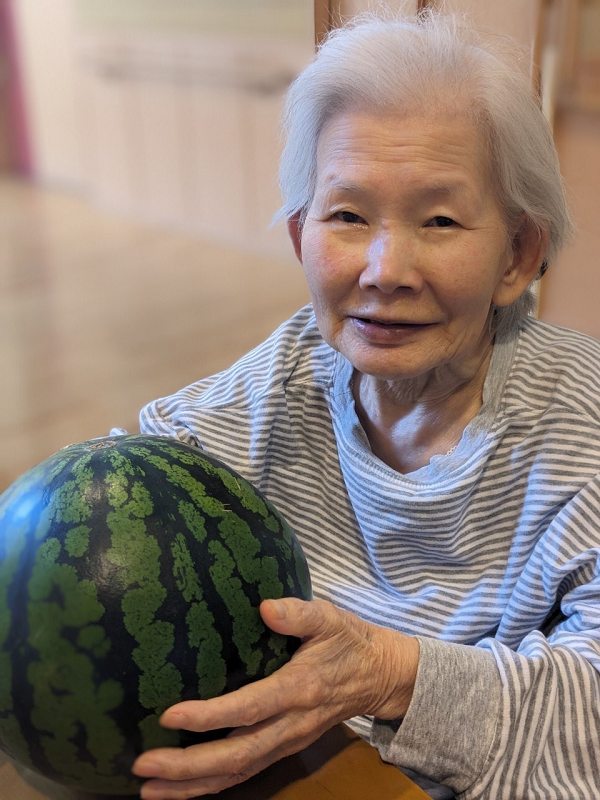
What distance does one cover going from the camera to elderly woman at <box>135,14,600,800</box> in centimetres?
104

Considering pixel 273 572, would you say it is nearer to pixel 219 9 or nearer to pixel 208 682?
pixel 208 682

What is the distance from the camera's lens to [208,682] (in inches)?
34.0

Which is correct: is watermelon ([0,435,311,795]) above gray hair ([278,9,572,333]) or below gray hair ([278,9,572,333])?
below

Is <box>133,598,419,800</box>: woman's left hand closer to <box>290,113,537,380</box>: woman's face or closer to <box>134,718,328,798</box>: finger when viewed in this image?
<box>134,718,328,798</box>: finger

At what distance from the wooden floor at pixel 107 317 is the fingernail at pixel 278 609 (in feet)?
7.37

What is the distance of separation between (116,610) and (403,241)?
63 cm

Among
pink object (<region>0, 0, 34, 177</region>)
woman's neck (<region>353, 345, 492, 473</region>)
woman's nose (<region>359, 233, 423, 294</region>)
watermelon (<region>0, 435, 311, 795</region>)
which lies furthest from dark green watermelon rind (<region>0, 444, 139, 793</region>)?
pink object (<region>0, 0, 34, 177</region>)

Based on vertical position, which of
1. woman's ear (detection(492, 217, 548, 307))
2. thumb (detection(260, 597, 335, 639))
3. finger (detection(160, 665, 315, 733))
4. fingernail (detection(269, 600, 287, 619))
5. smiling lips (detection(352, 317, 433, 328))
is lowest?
finger (detection(160, 665, 315, 733))

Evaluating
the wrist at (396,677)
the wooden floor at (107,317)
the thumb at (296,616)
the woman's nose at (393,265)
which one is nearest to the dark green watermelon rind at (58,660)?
the thumb at (296,616)

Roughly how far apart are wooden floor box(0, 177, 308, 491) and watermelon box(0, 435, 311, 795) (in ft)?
7.19

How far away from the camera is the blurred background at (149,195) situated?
1.88m

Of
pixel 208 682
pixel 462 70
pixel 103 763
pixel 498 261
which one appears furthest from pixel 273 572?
pixel 462 70

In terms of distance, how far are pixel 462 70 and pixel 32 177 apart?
24.3 feet

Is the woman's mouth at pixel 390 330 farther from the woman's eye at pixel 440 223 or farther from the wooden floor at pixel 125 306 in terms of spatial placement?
the wooden floor at pixel 125 306
